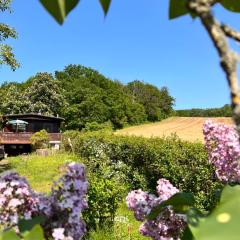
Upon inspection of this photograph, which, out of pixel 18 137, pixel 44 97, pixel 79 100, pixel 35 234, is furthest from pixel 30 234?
pixel 79 100

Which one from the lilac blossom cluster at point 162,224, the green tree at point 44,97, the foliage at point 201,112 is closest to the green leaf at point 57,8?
the lilac blossom cluster at point 162,224

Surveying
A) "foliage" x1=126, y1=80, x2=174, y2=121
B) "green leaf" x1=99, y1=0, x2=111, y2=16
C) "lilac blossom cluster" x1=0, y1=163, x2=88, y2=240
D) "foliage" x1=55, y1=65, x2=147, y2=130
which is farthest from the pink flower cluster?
"foliage" x1=126, y1=80, x2=174, y2=121

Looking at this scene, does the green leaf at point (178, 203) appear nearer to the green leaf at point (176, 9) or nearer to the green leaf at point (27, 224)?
the green leaf at point (27, 224)

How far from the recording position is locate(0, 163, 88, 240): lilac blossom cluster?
1085 millimetres

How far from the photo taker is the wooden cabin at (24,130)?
44.8 metres

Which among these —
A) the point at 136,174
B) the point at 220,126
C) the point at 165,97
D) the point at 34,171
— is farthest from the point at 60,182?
the point at 165,97

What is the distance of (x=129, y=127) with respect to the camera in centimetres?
7869

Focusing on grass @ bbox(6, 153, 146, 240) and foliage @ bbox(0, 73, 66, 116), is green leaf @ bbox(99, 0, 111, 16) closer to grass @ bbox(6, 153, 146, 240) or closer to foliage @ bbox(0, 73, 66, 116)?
grass @ bbox(6, 153, 146, 240)

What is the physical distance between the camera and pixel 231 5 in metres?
0.92

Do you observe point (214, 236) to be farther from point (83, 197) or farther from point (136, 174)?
point (136, 174)

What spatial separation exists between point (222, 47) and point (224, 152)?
1.10 metres

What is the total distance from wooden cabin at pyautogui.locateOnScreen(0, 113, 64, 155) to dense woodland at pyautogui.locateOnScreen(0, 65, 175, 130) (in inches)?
156

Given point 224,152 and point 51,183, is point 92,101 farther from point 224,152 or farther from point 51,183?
point 224,152

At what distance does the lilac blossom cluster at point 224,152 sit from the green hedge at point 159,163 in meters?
9.91
